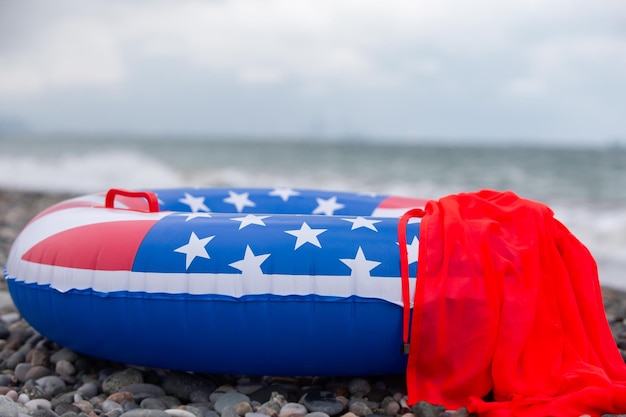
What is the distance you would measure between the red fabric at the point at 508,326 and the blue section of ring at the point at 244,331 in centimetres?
20

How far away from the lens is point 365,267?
9.38 ft

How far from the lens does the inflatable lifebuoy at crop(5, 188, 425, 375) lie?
2.85 meters

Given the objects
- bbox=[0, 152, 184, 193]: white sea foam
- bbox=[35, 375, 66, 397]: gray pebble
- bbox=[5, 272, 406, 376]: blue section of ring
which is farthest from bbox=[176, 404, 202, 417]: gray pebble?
bbox=[0, 152, 184, 193]: white sea foam

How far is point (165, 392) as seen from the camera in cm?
313

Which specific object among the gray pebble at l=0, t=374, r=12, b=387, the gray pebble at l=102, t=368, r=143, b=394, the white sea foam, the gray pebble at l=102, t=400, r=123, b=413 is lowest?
the gray pebble at l=0, t=374, r=12, b=387

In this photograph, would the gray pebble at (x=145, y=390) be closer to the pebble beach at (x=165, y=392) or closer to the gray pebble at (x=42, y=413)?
the pebble beach at (x=165, y=392)

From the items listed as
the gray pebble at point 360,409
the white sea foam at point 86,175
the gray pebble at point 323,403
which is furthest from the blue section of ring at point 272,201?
the white sea foam at point 86,175

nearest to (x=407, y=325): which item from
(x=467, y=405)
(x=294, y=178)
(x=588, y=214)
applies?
(x=467, y=405)

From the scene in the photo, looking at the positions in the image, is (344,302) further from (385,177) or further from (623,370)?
(385,177)

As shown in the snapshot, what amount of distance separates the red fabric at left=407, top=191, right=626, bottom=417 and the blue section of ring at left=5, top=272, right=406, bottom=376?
20 cm

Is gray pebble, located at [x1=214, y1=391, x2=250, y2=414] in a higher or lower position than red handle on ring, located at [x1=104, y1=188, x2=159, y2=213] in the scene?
lower

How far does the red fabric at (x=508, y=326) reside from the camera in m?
2.81

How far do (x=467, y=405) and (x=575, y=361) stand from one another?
1.88ft

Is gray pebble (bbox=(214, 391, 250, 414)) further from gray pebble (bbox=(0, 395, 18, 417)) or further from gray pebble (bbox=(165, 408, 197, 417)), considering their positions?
gray pebble (bbox=(0, 395, 18, 417))
